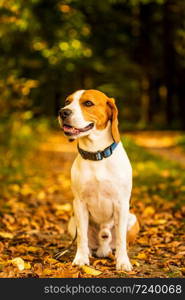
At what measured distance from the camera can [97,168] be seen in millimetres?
4711

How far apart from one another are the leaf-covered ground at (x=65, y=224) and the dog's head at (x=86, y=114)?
1.25 m

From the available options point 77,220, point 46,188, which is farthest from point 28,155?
point 77,220

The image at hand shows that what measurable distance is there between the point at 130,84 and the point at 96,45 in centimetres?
283

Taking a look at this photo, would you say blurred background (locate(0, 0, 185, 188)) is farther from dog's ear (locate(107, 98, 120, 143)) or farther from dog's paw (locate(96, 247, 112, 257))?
dog's ear (locate(107, 98, 120, 143))

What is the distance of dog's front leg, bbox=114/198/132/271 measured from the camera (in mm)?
4820

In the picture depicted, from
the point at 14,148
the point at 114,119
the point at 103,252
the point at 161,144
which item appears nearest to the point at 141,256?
the point at 103,252

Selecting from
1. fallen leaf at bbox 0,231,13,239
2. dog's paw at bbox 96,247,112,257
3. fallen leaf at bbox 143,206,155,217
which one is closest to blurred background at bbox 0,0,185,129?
fallen leaf at bbox 143,206,155,217

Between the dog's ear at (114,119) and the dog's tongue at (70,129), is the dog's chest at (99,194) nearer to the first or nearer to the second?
the dog's ear at (114,119)

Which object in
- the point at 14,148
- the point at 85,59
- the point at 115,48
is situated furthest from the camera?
the point at 115,48

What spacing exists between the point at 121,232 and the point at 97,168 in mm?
649

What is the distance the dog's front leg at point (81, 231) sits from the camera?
4883 millimetres

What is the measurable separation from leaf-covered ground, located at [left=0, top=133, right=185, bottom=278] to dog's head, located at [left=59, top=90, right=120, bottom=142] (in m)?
1.25

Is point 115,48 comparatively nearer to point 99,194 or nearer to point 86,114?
point 99,194

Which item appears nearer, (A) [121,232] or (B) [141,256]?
(A) [121,232]
